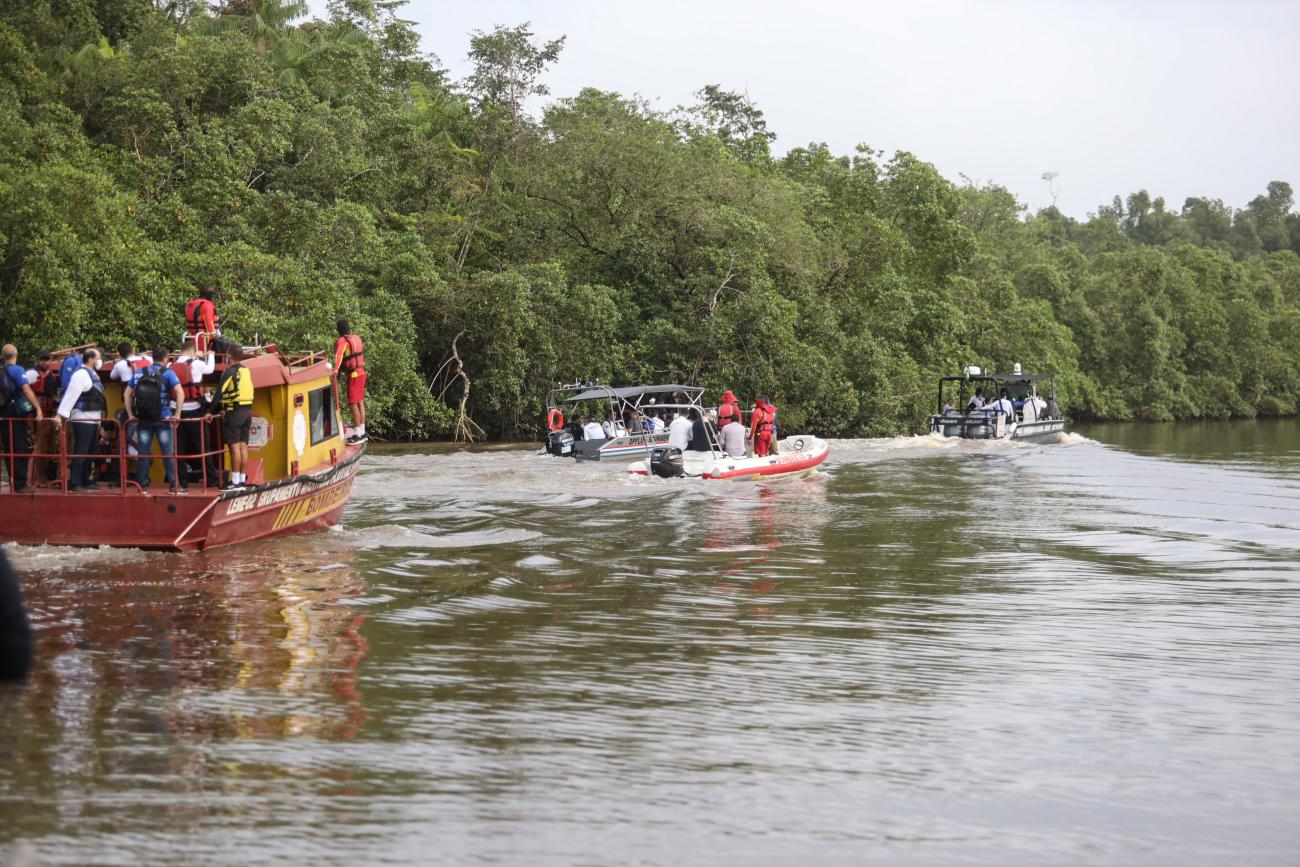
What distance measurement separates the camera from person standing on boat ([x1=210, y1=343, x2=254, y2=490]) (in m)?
13.8

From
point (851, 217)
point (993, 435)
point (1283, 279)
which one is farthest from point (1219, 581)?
point (1283, 279)

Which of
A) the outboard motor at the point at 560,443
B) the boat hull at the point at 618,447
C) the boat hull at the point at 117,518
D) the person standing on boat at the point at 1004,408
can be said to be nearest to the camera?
the boat hull at the point at 117,518

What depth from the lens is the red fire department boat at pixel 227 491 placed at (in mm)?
13219

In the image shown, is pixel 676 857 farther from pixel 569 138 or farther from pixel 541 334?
pixel 569 138

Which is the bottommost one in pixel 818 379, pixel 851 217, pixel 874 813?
pixel 874 813

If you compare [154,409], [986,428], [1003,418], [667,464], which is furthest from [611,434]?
[154,409]

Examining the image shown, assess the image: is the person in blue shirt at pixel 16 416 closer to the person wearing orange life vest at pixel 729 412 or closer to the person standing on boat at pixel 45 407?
the person standing on boat at pixel 45 407

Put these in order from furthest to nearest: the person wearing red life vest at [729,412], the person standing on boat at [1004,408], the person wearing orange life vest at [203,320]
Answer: the person standing on boat at [1004,408] → the person wearing red life vest at [729,412] → the person wearing orange life vest at [203,320]

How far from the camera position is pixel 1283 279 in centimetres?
7319

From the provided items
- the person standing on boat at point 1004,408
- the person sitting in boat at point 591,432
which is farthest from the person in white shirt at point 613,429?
the person standing on boat at point 1004,408

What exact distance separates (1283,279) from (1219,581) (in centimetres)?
6708

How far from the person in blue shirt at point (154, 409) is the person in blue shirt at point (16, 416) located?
95 cm

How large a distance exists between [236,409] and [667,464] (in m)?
10.5

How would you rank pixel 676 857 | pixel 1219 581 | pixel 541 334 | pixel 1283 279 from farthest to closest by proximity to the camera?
pixel 1283 279 < pixel 541 334 < pixel 1219 581 < pixel 676 857
